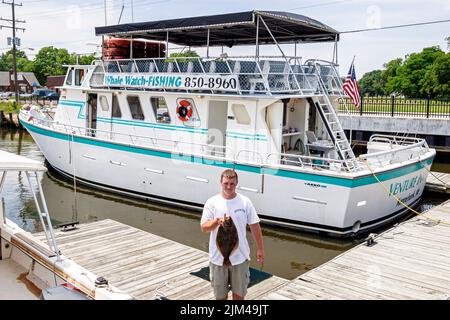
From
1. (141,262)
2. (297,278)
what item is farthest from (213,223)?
(141,262)

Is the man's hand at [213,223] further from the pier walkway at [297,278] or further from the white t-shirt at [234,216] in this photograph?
Result: the pier walkway at [297,278]

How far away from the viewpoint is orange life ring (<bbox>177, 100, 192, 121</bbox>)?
13305 millimetres

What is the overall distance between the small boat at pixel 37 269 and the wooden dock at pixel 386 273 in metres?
2.68

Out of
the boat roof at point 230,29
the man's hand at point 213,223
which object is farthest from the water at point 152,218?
the boat roof at point 230,29

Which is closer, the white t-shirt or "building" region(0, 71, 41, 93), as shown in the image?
the white t-shirt

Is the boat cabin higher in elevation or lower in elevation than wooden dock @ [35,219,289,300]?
higher

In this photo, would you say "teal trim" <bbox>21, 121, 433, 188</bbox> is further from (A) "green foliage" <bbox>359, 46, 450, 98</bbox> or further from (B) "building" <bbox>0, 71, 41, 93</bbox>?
(B) "building" <bbox>0, 71, 41, 93</bbox>

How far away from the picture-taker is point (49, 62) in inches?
3410

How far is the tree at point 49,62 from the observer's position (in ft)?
276

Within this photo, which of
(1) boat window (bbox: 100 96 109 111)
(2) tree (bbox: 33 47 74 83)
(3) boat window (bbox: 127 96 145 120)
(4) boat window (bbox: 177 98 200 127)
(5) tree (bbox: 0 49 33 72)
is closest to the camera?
(4) boat window (bbox: 177 98 200 127)

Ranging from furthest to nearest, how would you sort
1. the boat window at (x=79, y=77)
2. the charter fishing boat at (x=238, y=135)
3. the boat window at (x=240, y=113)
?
the boat window at (x=79, y=77) < the boat window at (x=240, y=113) < the charter fishing boat at (x=238, y=135)

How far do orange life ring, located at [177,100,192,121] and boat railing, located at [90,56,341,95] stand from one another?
39cm

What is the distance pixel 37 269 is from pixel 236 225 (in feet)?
9.75

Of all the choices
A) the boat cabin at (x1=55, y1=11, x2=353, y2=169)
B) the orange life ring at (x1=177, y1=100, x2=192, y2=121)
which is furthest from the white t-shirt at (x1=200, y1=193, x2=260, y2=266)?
the orange life ring at (x1=177, y1=100, x2=192, y2=121)
